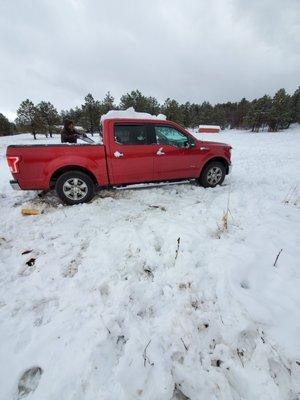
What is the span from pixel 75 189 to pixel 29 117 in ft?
163

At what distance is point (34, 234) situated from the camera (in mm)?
4035

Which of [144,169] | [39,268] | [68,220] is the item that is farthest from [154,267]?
[144,169]

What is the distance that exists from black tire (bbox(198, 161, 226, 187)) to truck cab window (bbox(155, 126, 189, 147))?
1.03 metres

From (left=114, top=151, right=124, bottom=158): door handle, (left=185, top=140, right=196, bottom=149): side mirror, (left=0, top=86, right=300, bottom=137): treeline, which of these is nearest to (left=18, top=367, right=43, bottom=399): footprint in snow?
(left=114, top=151, right=124, bottom=158): door handle

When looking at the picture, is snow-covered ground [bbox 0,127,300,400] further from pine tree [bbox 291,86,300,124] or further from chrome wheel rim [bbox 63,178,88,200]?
pine tree [bbox 291,86,300,124]

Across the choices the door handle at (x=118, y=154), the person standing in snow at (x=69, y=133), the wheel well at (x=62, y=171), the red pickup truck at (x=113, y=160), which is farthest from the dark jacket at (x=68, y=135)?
the door handle at (x=118, y=154)

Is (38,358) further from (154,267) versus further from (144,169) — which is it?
(144,169)

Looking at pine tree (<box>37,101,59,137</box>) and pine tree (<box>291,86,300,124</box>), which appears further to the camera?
pine tree (<box>291,86,300,124</box>)

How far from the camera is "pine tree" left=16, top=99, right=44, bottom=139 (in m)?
44.3

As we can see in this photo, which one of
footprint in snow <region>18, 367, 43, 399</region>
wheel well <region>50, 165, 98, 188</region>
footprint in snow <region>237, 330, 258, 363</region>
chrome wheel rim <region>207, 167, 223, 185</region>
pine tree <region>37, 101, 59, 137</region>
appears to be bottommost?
footprint in snow <region>18, 367, 43, 399</region>

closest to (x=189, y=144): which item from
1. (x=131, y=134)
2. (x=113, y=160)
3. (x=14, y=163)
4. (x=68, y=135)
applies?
(x=131, y=134)

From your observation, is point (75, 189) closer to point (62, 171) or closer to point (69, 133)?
point (62, 171)

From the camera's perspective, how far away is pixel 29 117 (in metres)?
45.1

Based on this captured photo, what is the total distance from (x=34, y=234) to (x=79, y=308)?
2.18 m
